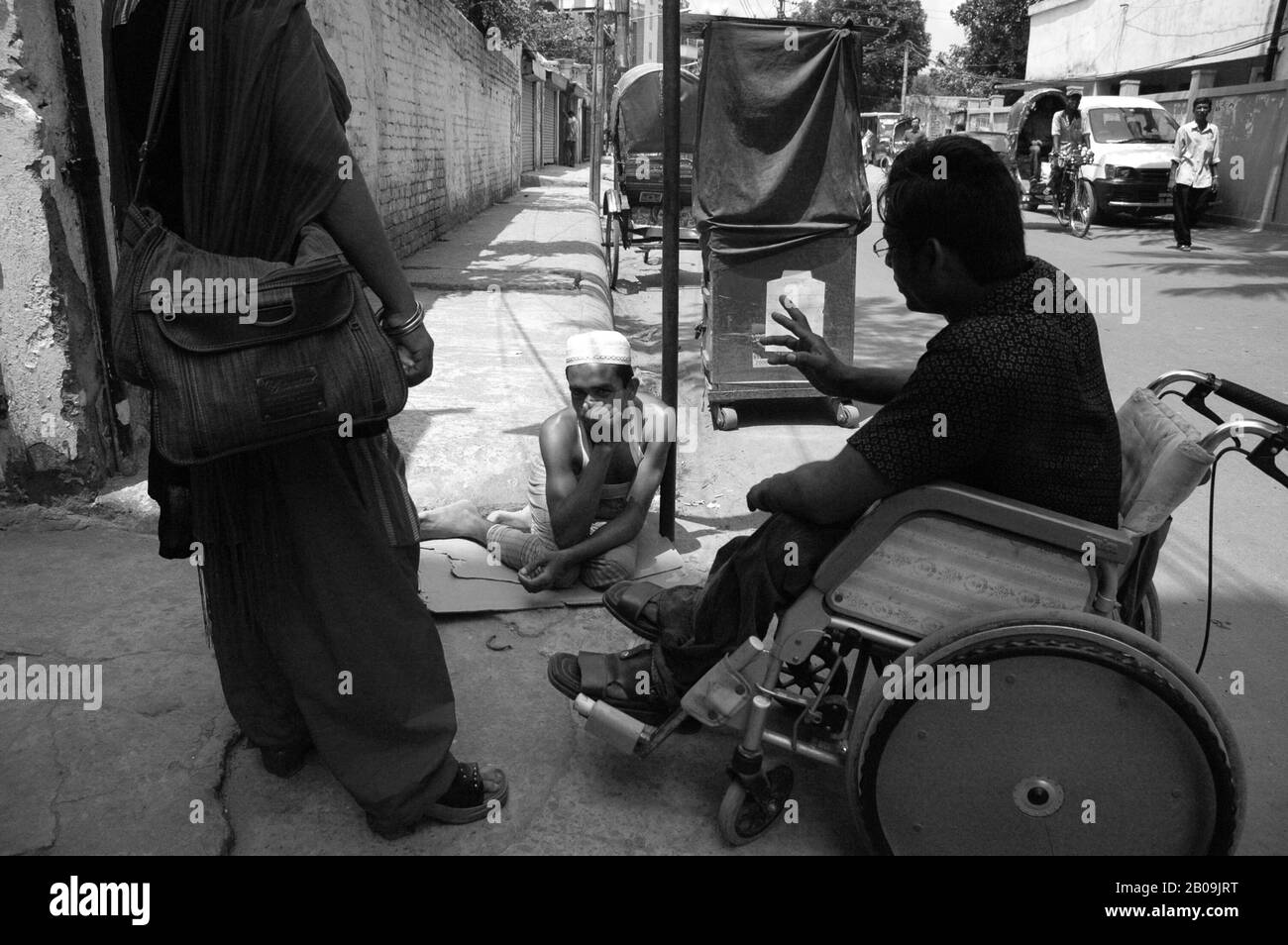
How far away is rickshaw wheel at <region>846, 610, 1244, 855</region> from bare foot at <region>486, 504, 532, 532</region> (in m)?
2.00

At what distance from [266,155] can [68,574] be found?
1984 mm

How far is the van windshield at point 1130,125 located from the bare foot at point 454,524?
50.0ft

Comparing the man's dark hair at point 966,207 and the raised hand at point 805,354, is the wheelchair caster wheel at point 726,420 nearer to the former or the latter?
the raised hand at point 805,354

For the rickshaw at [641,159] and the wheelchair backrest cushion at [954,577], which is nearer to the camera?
the wheelchair backrest cushion at [954,577]

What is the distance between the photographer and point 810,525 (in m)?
1.97

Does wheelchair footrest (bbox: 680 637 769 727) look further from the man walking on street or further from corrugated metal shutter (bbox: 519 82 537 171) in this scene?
the man walking on street

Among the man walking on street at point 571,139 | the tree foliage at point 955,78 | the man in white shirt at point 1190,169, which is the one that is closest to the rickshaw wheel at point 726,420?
the man in white shirt at point 1190,169

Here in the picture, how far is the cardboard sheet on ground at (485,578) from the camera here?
124 inches

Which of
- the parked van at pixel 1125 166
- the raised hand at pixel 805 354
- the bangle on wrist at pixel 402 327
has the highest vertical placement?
the parked van at pixel 1125 166

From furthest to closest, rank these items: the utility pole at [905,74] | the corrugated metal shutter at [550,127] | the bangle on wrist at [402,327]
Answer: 1. the utility pole at [905,74]
2. the corrugated metal shutter at [550,127]
3. the bangle on wrist at [402,327]

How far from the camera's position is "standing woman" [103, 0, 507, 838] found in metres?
1.68

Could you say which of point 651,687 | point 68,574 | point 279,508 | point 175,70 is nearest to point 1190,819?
point 651,687

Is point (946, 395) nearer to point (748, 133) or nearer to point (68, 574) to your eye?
point (68, 574)

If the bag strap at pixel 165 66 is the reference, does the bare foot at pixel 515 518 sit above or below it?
below
